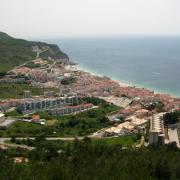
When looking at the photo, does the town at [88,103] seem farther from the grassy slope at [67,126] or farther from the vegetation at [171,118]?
the grassy slope at [67,126]

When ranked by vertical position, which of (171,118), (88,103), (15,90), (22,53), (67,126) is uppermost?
(171,118)

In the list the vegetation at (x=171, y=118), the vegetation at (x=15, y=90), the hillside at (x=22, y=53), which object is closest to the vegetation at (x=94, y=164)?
the vegetation at (x=171, y=118)

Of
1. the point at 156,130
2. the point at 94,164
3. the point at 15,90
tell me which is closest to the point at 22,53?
the point at 15,90

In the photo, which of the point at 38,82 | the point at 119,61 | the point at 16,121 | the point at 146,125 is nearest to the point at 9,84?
the point at 38,82

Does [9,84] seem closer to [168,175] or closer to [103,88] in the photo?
[103,88]

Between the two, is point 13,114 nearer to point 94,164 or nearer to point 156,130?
point 156,130
